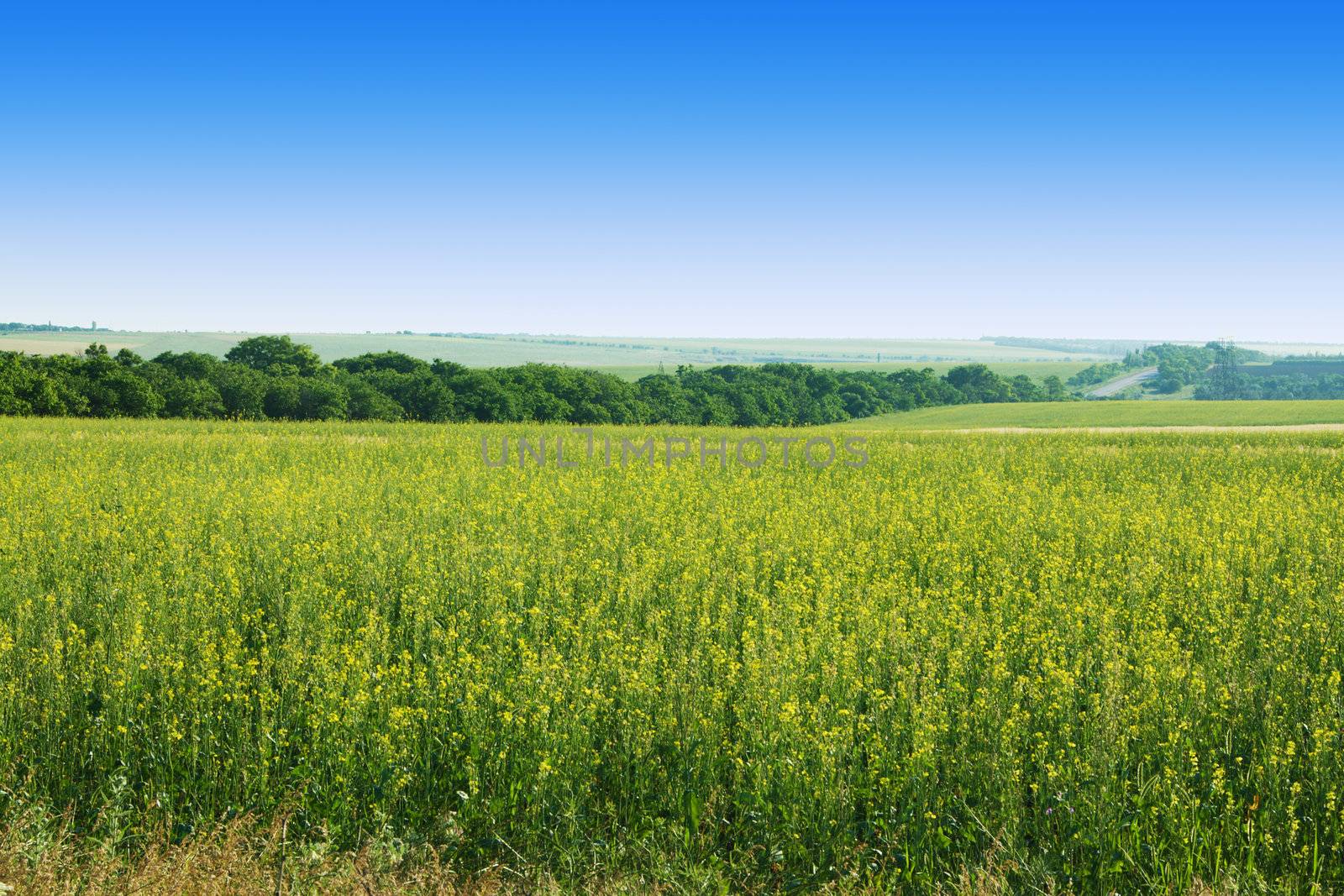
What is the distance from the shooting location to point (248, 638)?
6.09 meters

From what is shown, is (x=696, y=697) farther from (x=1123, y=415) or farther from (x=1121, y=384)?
(x=1121, y=384)

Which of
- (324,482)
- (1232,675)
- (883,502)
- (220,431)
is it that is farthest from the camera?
(220,431)

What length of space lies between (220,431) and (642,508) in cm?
1677

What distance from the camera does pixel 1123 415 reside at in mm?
59969

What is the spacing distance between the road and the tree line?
51683mm

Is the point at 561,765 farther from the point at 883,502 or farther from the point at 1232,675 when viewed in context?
the point at 883,502

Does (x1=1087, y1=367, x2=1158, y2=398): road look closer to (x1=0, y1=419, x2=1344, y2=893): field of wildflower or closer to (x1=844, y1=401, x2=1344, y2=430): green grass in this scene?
(x1=844, y1=401, x2=1344, y2=430): green grass

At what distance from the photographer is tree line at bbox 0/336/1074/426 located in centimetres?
4509

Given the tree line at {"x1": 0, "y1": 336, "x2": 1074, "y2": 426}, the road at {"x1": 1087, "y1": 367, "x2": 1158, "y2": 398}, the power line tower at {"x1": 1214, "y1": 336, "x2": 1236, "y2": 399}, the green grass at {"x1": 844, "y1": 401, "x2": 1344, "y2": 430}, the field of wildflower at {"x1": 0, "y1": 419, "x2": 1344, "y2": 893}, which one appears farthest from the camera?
the road at {"x1": 1087, "y1": 367, "x2": 1158, "y2": 398}

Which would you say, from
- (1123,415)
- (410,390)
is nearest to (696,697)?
(410,390)

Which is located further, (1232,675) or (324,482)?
(324,482)

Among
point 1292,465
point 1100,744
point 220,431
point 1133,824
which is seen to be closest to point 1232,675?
point 1100,744

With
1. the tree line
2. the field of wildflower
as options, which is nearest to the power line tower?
the tree line

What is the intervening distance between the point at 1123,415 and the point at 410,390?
167 feet
